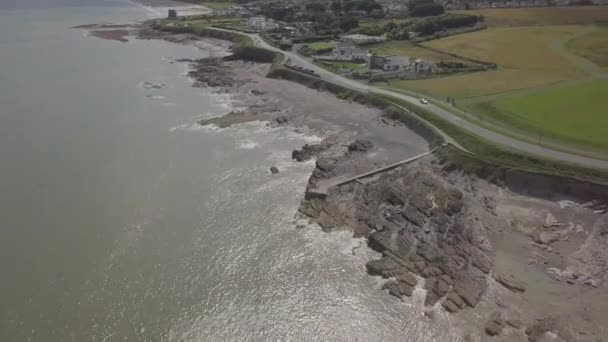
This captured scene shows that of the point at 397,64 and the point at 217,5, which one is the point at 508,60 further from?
the point at 217,5

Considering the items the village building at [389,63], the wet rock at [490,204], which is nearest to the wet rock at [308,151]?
the wet rock at [490,204]

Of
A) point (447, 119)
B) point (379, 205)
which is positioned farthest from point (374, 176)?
point (447, 119)

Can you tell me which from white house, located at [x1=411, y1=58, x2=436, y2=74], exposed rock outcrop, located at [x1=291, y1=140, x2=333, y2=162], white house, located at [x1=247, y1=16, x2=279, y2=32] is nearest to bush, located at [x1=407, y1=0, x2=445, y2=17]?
white house, located at [x1=247, y1=16, x2=279, y2=32]

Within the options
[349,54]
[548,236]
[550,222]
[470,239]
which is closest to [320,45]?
[349,54]

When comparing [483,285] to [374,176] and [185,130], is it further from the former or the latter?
[185,130]

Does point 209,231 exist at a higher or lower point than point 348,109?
lower

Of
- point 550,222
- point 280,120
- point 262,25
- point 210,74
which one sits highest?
point 262,25

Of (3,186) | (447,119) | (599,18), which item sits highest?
(599,18)
